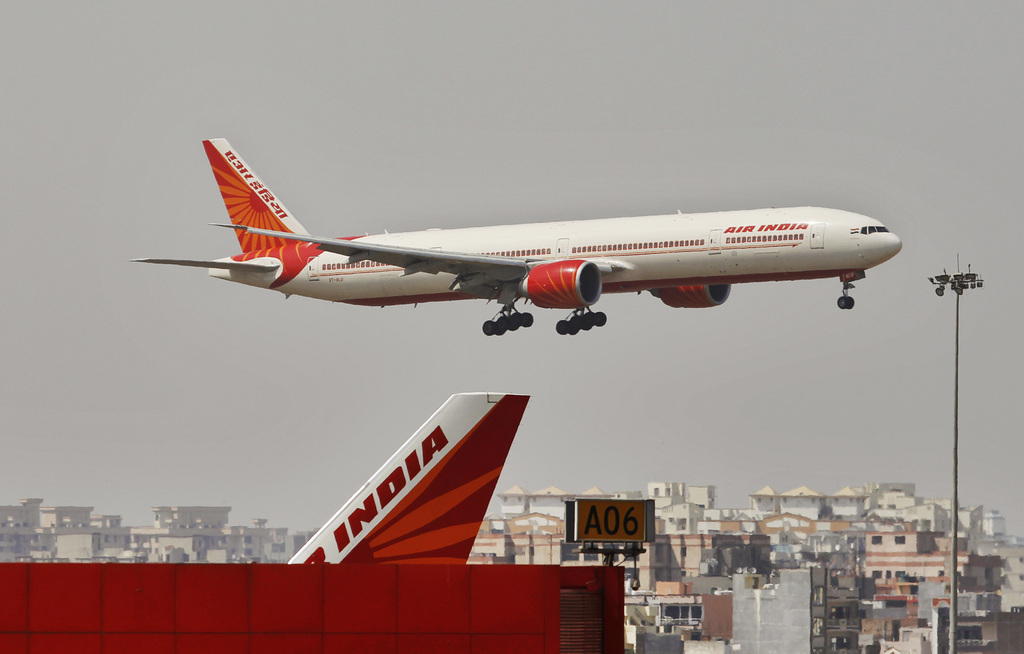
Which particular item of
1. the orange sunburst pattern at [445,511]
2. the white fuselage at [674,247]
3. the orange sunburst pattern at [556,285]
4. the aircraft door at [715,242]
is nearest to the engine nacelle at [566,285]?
the orange sunburst pattern at [556,285]

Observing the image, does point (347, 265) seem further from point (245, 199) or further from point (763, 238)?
point (763, 238)

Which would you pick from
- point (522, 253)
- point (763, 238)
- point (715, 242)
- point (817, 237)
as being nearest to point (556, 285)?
point (522, 253)

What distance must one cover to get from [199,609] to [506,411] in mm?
8663

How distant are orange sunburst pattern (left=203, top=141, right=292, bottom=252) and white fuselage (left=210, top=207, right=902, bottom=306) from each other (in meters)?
12.4

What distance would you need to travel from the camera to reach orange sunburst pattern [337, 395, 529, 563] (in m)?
36.8

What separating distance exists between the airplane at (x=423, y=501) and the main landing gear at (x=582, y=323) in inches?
2257

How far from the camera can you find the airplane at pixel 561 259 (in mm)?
84250

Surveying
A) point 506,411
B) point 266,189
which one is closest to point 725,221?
point 266,189

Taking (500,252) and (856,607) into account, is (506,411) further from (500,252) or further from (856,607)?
(856,607)

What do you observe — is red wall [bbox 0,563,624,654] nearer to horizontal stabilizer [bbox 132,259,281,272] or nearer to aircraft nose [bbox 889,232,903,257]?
aircraft nose [bbox 889,232,903,257]

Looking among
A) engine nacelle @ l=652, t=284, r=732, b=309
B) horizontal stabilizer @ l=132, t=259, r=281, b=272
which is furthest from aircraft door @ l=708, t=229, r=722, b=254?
horizontal stabilizer @ l=132, t=259, r=281, b=272

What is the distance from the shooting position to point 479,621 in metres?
32.1

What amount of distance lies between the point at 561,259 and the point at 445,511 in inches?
2228

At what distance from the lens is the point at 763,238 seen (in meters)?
84.3
